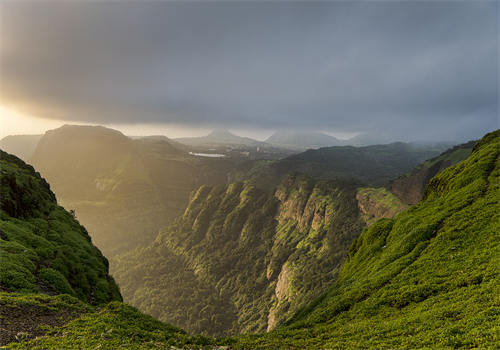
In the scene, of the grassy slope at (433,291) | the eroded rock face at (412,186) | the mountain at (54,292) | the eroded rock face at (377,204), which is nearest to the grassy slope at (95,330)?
the mountain at (54,292)

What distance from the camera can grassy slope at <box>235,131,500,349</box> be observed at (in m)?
19.2

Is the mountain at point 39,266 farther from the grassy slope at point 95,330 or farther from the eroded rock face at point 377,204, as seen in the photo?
the eroded rock face at point 377,204

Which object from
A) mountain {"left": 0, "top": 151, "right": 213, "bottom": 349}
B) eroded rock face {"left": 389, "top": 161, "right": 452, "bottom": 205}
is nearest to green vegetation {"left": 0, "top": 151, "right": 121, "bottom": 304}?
mountain {"left": 0, "top": 151, "right": 213, "bottom": 349}

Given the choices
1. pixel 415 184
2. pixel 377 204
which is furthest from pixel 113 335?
pixel 415 184

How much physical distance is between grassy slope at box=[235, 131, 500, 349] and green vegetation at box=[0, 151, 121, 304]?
30965 mm

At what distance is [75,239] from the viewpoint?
53.3 metres

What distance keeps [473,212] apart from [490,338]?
3267cm

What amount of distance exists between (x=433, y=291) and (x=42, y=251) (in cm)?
6226

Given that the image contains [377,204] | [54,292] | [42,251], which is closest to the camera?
[54,292]

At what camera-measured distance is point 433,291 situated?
90.3ft

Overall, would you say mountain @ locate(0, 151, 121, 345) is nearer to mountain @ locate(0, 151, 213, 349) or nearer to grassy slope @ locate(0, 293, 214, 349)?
mountain @ locate(0, 151, 213, 349)

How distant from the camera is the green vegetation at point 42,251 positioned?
32.8 meters

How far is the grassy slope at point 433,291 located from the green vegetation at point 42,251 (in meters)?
31.0

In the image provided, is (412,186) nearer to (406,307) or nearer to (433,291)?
(433,291)
